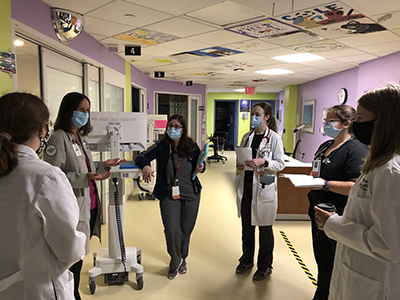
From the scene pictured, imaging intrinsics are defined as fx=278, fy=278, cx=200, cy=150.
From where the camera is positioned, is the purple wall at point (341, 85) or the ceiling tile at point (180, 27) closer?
the ceiling tile at point (180, 27)

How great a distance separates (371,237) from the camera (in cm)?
107

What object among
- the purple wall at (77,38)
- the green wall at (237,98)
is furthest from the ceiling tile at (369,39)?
the green wall at (237,98)

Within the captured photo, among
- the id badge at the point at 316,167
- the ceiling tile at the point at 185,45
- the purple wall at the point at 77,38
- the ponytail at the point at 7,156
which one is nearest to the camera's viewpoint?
the ponytail at the point at 7,156

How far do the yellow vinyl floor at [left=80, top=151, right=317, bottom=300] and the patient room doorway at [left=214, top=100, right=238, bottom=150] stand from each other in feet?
29.3

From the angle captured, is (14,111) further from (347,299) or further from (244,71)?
(244,71)

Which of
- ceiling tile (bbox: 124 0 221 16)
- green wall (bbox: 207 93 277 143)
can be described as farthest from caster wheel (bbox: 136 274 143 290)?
green wall (bbox: 207 93 277 143)

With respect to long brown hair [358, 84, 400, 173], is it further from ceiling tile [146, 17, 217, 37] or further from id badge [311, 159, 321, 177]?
ceiling tile [146, 17, 217, 37]

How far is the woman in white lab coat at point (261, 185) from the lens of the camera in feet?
8.48

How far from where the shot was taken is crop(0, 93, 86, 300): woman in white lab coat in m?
0.98

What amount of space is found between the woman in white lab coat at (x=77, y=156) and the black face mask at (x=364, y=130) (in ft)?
5.20

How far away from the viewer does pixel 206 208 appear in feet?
16.0

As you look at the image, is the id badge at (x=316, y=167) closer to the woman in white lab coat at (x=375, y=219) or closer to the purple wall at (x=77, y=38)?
the woman in white lab coat at (x=375, y=219)

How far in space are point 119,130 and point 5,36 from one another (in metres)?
1.05

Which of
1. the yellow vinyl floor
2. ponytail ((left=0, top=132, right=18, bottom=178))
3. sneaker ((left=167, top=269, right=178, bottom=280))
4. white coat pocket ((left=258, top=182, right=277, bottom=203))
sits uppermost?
ponytail ((left=0, top=132, right=18, bottom=178))
